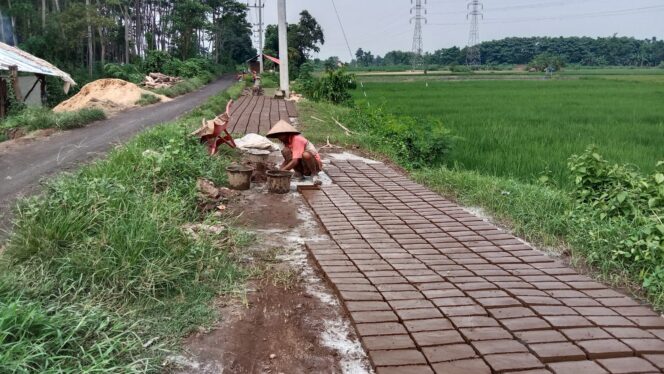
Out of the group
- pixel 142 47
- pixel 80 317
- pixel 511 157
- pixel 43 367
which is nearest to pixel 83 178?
Answer: pixel 80 317

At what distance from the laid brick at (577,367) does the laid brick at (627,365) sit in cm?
5

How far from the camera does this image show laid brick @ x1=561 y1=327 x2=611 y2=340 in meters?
2.72

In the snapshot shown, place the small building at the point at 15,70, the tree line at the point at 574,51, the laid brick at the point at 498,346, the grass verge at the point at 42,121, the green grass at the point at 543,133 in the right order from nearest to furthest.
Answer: the laid brick at the point at 498,346 < the green grass at the point at 543,133 < the grass verge at the point at 42,121 < the small building at the point at 15,70 < the tree line at the point at 574,51

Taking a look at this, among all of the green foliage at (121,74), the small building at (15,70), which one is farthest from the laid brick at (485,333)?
the green foliage at (121,74)

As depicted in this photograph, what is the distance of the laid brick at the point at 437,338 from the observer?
2.62 metres

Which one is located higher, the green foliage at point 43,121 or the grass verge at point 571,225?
the green foliage at point 43,121

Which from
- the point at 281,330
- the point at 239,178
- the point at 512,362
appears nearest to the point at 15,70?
the point at 239,178

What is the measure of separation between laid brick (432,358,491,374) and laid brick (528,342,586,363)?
315 mm

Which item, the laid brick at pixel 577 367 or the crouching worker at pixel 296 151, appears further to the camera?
the crouching worker at pixel 296 151

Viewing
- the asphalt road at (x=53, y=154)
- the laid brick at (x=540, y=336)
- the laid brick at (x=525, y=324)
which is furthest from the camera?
the asphalt road at (x=53, y=154)

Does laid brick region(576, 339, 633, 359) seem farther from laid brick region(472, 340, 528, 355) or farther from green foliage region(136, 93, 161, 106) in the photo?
green foliage region(136, 93, 161, 106)

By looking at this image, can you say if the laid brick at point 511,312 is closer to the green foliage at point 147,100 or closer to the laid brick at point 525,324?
the laid brick at point 525,324

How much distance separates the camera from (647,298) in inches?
131

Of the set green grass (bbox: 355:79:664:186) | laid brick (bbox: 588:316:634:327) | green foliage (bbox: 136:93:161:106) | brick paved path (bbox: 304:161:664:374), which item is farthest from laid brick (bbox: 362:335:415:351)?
green foliage (bbox: 136:93:161:106)
